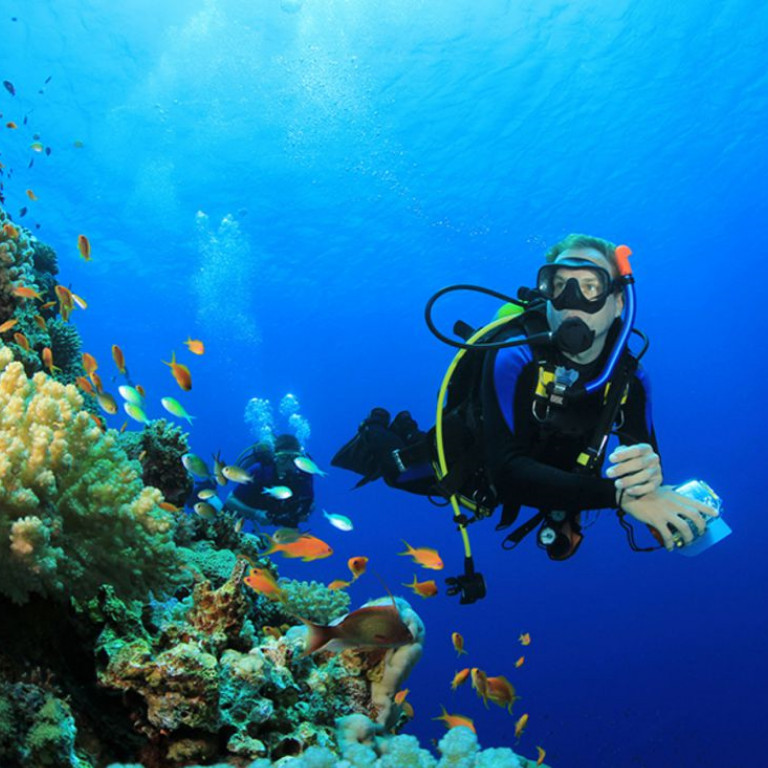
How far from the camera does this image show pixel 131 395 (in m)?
6.56

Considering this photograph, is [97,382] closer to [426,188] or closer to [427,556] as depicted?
[427,556]

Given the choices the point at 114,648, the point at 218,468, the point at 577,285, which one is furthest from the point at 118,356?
the point at 577,285

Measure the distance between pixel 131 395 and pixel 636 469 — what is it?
5.62 meters

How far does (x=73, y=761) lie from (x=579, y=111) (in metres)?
34.8

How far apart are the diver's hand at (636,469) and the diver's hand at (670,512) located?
0.26ft

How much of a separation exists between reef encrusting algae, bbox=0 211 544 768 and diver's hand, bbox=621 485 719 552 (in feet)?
4.80

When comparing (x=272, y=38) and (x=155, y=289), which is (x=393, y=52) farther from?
(x=155, y=289)

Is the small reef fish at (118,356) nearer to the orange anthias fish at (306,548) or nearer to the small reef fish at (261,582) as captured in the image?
the orange anthias fish at (306,548)

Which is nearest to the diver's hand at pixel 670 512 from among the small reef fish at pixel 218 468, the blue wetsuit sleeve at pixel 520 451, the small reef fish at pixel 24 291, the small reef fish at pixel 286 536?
the blue wetsuit sleeve at pixel 520 451

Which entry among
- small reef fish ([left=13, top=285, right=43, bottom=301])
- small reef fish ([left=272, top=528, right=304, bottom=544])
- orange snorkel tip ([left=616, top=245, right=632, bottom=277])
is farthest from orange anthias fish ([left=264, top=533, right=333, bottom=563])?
small reef fish ([left=13, top=285, right=43, bottom=301])

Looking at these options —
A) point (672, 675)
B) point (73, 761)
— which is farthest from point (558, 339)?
point (672, 675)

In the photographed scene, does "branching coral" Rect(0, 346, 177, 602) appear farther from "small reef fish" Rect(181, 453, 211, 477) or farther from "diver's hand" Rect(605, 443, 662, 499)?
"small reef fish" Rect(181, 453, 211, 477)

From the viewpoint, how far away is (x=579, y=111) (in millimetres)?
30375

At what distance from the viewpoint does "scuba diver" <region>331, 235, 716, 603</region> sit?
10.9 ft
